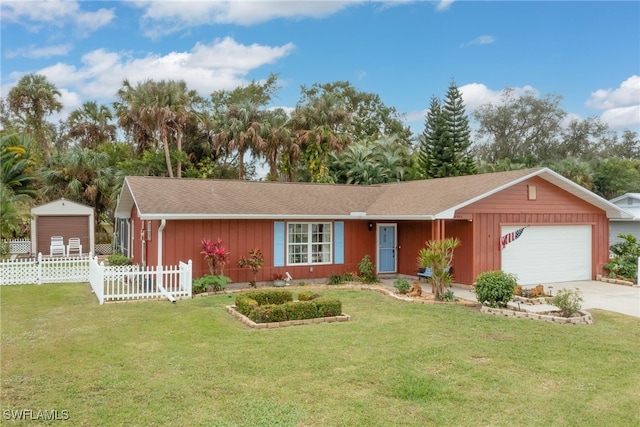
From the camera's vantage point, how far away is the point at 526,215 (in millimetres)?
15703

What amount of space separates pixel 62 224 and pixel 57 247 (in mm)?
1404

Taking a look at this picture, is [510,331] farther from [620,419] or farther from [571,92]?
[571,92]

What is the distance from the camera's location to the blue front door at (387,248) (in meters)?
17.2

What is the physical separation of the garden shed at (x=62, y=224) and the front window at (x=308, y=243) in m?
13.5

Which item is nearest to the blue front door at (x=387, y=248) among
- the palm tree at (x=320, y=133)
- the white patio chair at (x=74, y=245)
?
the palm tree at (x=320, y=133)

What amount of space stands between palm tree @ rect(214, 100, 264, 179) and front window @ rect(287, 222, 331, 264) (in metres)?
14.5

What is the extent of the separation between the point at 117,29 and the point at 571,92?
4871 cm

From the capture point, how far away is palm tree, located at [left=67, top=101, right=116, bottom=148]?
3556 centimetres

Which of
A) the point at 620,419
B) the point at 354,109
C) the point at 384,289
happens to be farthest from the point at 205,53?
the point at 620,419

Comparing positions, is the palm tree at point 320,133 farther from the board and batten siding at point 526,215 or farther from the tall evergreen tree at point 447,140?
the board and batten siding at point 526,215

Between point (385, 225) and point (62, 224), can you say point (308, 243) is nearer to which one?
point (385, 225)

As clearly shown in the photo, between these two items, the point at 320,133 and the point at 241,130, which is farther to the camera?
the point at 241,130

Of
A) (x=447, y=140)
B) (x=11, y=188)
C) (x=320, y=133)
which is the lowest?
(x=11, y=188)

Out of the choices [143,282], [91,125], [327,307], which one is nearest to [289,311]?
[327,307]
